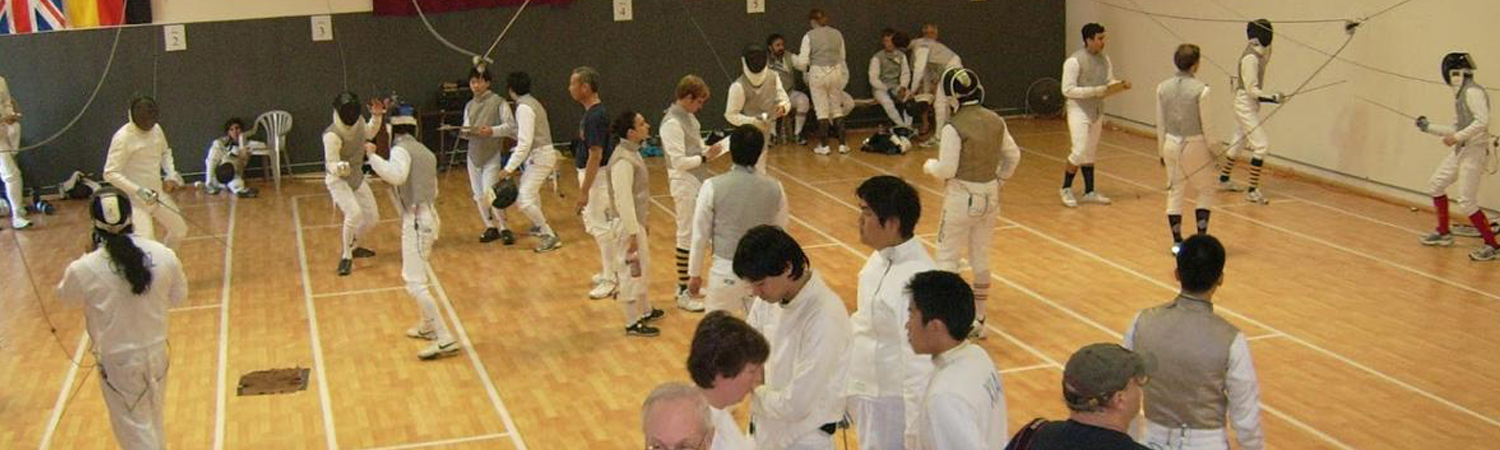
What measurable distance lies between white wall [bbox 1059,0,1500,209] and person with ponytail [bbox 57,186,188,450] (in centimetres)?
1013

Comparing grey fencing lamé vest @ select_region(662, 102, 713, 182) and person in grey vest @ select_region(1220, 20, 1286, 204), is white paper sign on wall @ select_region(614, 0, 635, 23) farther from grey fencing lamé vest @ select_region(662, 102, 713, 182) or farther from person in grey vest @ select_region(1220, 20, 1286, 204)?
grey fencing lamé vest @ select_region(662, 102, 713, 182)

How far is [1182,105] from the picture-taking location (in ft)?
35.9

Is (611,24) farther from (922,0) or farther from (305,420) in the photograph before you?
(305,420)

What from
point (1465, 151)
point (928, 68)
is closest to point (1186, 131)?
point (1465, 151)

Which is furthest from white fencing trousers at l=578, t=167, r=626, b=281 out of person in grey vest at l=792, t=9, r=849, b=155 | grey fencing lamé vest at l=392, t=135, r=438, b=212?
person in grey vest at l=792, t=9, r=849, b=155

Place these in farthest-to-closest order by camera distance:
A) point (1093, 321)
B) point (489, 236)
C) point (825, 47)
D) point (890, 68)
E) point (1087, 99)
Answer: point (890, 68)
point (825, 47)
point (1087, 99)
point (489, 236)
point (1093, 321)

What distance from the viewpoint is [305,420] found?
8148 millimetres

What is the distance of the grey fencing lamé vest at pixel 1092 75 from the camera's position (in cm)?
1354

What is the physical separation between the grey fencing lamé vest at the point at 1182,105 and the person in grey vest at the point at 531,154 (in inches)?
179

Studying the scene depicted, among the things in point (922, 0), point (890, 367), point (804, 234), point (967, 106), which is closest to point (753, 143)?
point (967, 106)

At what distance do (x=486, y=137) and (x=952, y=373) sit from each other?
8.44 meters

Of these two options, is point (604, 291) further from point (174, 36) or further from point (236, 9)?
point (174, 36)

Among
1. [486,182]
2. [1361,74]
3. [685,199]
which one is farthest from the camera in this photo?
[1361,74]

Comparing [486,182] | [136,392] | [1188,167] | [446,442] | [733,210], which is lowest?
[446,442]
